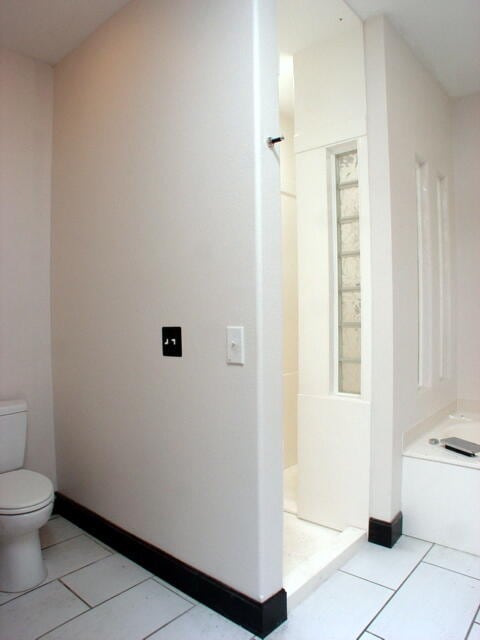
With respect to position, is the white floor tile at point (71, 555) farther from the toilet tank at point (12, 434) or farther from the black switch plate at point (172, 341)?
the black switch plate at point (172, 341)

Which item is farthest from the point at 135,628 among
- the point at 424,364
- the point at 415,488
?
the point at 424,364

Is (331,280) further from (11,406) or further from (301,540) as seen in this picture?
(11,406)

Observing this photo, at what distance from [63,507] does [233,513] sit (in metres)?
1.41

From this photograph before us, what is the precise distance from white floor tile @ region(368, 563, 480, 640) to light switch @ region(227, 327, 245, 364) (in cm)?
107

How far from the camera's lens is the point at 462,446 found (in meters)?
2.36

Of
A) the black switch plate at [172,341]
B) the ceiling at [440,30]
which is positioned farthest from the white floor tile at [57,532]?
the ceiling at [440,30]

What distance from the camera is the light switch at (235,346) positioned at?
1.62 metres

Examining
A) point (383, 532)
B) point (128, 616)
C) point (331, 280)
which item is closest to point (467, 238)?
point (331, 280)

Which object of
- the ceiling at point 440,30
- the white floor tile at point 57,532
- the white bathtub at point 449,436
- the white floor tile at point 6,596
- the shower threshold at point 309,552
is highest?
the ceiling at point 440,30

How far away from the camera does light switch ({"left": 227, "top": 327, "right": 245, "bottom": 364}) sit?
1.62 metres

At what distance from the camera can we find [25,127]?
2525 millimetres

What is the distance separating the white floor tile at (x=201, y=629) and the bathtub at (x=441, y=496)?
1.11 m

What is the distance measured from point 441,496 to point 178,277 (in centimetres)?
166

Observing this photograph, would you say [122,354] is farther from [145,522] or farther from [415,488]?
[415,488]
